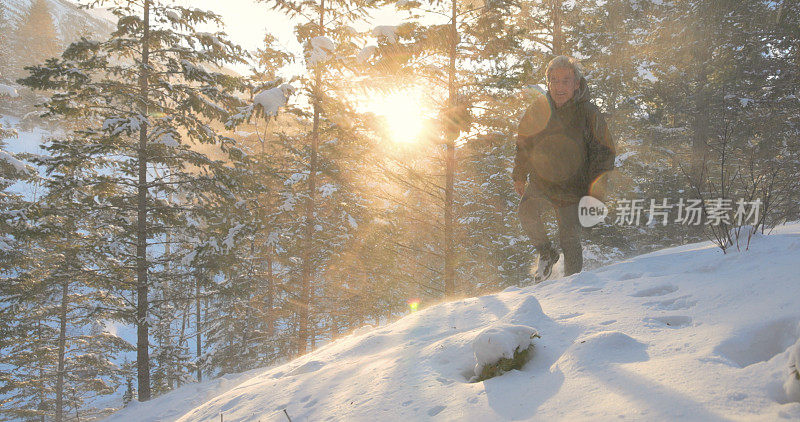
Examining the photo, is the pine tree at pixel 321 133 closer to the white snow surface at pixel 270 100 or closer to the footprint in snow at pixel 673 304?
the white snow surface at pixel 270 100

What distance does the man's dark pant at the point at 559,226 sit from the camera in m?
4.16

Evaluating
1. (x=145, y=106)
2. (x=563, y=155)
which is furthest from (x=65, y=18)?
(x=563, y=155)

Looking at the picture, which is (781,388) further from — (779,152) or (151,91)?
(779,152)

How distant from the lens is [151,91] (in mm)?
9922

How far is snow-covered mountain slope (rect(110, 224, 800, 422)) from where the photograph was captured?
140 cm

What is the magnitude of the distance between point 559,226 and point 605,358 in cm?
271

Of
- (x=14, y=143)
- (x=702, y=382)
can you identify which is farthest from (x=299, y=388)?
(x=14, y=143)

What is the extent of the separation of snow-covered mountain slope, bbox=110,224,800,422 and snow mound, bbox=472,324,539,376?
117mm

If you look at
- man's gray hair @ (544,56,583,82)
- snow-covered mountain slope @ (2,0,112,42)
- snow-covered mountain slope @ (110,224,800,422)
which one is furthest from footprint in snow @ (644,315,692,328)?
snow-covered mountain slope @ (2,0,112,42)

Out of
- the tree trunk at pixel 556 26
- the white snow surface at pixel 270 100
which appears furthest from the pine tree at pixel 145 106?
the tree trunk at pixel 556 26

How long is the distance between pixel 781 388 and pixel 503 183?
48.6ft

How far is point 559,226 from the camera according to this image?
171 inches

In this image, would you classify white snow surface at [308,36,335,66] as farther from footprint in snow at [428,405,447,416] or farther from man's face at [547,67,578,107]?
footprint in snow at [428,405,447,416]

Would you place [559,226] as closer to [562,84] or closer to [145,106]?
[562,84]
